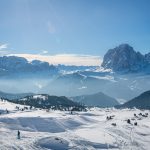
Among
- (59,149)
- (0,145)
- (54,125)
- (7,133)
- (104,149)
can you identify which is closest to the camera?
(0,145)

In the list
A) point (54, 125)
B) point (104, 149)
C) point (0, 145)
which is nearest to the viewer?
point (0, 145)

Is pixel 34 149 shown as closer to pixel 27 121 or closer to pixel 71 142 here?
pixel 71 142

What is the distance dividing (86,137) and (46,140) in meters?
25.0

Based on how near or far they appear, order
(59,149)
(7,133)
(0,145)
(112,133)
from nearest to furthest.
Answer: (0,145)
(59,149)
(7,133)
(112,133)

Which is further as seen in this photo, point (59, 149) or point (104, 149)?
point (104, 149)

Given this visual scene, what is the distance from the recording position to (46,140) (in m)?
131

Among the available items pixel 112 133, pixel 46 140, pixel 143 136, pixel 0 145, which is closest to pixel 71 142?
pixel 46 140

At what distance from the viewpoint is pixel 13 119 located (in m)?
199

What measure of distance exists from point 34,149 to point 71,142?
2043 centimetres

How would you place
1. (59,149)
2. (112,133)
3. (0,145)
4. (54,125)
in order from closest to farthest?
(0,145)
(59,149)
(112,133)
(54,125)

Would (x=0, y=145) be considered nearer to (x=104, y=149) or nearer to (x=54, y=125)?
(x=104, y=149)

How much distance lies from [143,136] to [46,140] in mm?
63905

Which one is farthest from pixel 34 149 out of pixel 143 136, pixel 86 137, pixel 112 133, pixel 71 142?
pixel 143 136

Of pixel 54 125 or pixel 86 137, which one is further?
pixel 54 125
